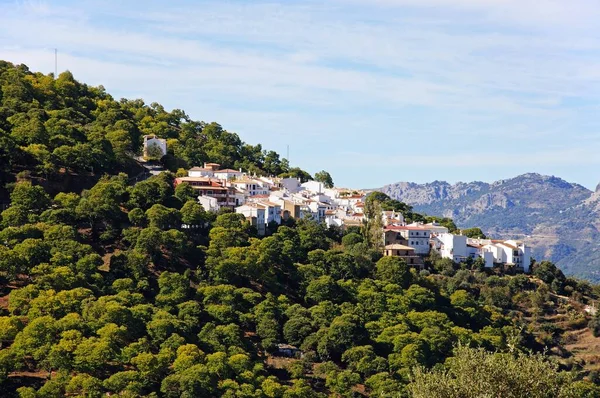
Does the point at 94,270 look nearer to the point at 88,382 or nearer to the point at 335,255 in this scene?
the point at 88,382

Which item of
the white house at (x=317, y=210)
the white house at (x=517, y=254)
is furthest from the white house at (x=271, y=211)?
the white house at (x=517, y=254)

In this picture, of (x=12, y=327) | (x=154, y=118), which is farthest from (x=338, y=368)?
(x=154, y=118)

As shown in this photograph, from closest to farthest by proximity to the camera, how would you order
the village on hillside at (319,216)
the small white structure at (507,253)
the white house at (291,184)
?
the village on hillside at (319,216) < the small white structure at (507,253) < the white house at (291,184)

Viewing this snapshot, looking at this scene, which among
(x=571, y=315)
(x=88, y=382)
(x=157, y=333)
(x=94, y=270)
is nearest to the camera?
(x=88, y=382)

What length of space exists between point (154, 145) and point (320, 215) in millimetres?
22858

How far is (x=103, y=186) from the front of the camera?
77562 mm

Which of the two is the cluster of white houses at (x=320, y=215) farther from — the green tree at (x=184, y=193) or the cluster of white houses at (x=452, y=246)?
the green tree at (x=184, y=193)

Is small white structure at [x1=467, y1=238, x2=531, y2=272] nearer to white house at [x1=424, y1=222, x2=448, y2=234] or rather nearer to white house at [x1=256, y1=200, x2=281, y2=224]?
white house at [x1=424, y1=222, x2=448, y2=234]

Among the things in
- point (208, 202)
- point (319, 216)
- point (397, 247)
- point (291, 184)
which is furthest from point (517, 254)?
point (208, 202)

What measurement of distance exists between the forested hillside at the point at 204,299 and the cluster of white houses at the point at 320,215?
2.61 m

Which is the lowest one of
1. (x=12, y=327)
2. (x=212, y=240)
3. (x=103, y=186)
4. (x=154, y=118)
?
(x=12, y=327)

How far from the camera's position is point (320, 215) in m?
98.2

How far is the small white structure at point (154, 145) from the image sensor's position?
10212 centimetres

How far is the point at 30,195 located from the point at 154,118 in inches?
2011
